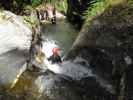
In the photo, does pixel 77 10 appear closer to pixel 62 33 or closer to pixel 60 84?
pixel 62 33

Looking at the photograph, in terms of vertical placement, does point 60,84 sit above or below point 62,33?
above

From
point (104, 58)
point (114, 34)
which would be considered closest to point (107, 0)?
point (114, 34)

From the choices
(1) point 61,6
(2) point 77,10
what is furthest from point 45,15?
(1) point 61,6

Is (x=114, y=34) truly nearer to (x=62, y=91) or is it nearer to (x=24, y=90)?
(x=62, y=91)

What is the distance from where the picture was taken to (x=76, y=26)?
46.4 feet

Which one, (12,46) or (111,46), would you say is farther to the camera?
(12,46)

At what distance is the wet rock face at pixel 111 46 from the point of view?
662 centimetres

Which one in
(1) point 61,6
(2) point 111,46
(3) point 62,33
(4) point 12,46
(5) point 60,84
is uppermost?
(2) point 111,46

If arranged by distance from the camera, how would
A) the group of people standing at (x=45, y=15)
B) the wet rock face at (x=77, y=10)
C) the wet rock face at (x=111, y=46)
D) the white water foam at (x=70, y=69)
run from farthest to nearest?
the group of people standing at (x=45, y=15)
the wet rock face at (x=77, y=10)
the white water foam at (x=70, y=69)
the wet rock face at (x=111, y=46)

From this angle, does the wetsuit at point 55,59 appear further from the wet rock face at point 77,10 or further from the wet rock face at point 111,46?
the wet rock face at point 77,10

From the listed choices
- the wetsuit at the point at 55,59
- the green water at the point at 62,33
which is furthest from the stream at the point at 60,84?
the green water at the point at 62,33

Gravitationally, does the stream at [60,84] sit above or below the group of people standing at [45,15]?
above

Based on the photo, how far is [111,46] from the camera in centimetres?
741

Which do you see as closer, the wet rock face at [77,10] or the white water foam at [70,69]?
the white water foam at [70,69]
